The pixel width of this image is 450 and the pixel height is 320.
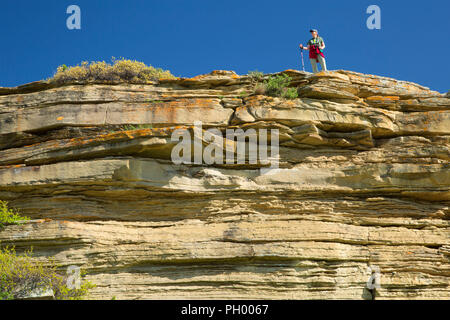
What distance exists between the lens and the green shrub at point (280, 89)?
53.2ft

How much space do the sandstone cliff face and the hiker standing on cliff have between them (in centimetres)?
150

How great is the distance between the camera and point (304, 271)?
45.1 ft

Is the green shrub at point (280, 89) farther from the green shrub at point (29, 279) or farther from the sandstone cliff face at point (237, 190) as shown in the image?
the green shrub at point (29, 279)

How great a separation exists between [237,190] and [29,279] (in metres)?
5.96

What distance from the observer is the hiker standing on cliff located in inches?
Answer: 707

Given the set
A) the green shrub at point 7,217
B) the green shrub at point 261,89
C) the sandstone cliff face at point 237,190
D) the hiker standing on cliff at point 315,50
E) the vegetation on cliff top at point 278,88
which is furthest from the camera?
the hiker standing on cliff at point 315,50

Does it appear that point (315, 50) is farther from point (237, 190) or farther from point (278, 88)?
point (237, 190)

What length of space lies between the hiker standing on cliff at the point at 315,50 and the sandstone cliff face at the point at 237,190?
1502mm

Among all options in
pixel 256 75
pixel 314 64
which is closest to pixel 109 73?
pixel 256 75

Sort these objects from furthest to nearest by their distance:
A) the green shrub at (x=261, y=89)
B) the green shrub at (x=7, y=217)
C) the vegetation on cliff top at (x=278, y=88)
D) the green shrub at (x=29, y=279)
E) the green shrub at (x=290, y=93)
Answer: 1. the green shrub at (x=261, y=89)
2. the vegetation on cliff top at (x=278, y=88)
3. the green shrub at (x=290, y=93)
4. the green shrub at (x=7, y=217)
5. the green shrub at (x=29, y=279)

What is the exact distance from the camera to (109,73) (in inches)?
679

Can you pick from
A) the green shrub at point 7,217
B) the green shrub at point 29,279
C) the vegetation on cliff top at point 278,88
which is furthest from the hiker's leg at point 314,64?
the green shrub at point 7,217

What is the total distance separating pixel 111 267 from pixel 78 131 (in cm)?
452

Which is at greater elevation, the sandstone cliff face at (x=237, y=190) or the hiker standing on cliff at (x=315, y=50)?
the hiker standing on cliff at (x=315, y=50)
